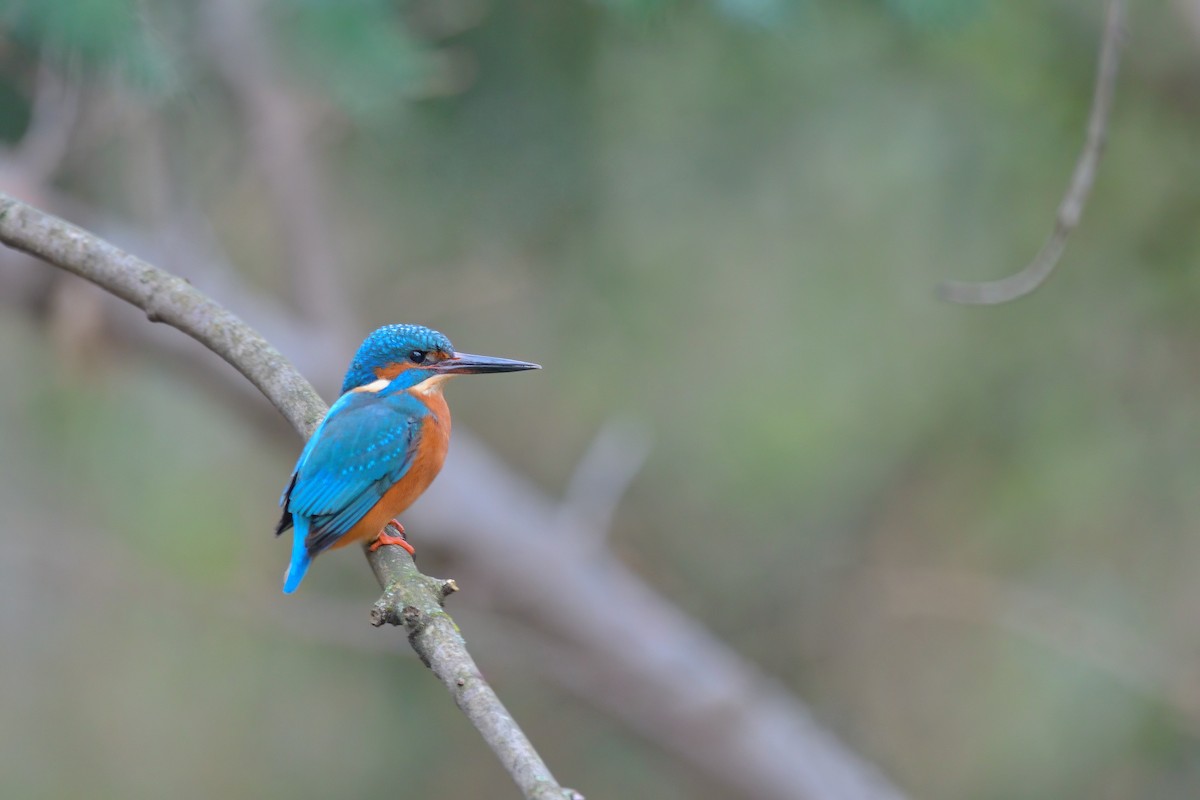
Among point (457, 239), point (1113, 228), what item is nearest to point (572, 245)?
point (457, 239)

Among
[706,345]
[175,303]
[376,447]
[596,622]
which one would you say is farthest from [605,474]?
[175,303]

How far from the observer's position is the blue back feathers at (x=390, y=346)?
2291mm

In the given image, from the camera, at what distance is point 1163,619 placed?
14.6 ft

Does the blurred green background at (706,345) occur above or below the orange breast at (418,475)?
above

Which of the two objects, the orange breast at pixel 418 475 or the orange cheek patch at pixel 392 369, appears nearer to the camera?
the orange breast at pixel 418 475

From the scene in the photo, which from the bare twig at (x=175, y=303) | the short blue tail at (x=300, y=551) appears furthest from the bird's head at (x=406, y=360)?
the bare twig at (x=175, y=303)

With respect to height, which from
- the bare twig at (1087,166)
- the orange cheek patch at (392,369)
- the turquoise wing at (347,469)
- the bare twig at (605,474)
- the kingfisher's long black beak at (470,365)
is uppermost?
the bare twig at (605,474)

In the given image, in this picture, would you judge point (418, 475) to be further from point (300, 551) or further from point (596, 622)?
point (596, 622)

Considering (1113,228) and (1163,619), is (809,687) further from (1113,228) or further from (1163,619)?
(1113,228)

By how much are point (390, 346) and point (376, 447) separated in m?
0.24

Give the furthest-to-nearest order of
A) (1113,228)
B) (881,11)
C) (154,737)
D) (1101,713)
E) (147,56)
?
(154,737) → (1101,713) → (1113,228) → (881,11) → (147,56)

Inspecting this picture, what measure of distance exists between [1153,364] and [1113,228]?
1.64 feet

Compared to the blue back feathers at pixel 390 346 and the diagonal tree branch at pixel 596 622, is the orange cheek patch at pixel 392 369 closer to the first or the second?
the blue back feathers at pixel 390 346

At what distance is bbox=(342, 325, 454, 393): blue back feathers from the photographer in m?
2.29
